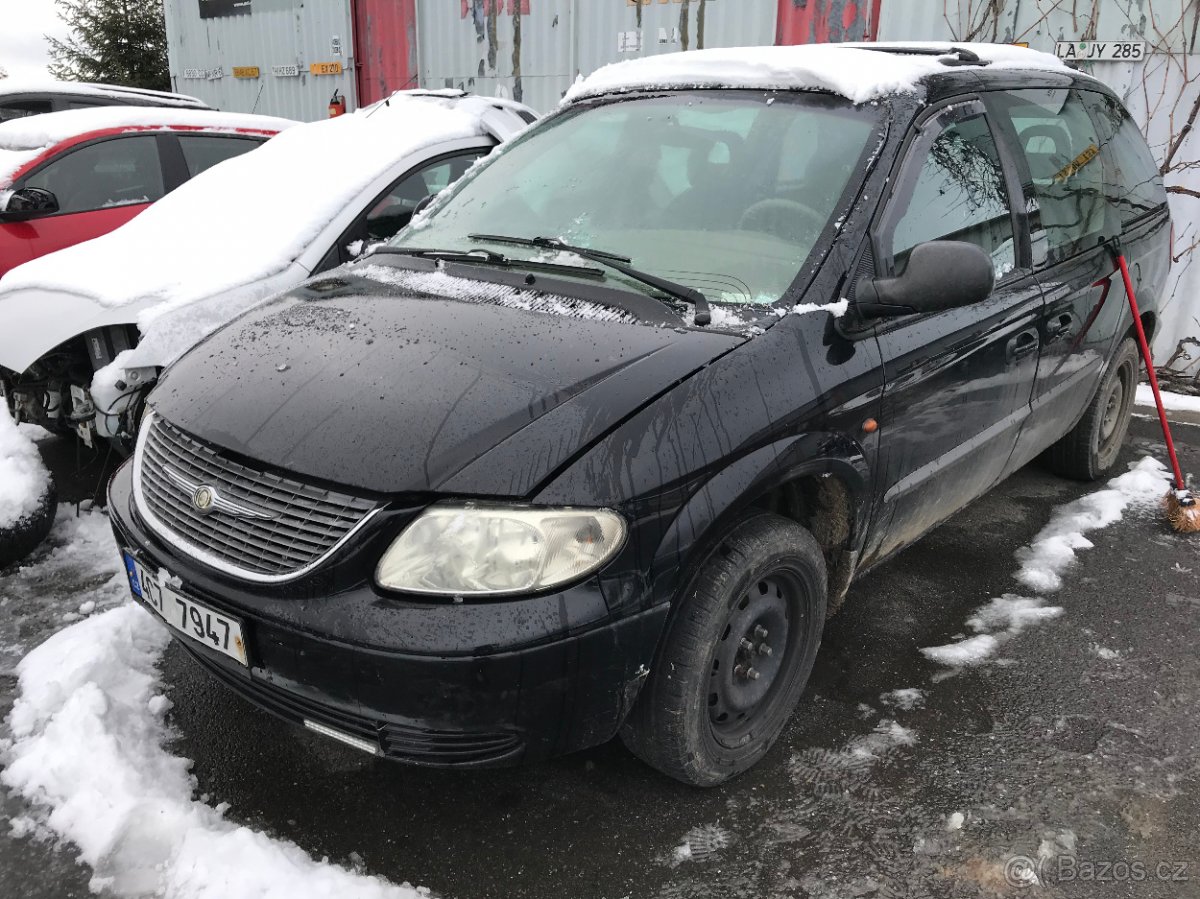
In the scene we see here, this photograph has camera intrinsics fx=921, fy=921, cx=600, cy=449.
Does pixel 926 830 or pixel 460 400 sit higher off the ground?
pixel 460 400

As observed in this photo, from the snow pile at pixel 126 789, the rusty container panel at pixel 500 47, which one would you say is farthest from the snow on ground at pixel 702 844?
the rusty container panel at pixel 500 47

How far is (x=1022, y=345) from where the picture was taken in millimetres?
3117

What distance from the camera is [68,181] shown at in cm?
582

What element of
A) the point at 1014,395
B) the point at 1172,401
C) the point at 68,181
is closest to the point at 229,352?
the point at 1014,395

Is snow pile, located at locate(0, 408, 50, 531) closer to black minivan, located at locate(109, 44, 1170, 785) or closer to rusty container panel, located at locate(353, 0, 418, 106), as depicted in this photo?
black minivan, located at locate(109, 44, 1170, 785)

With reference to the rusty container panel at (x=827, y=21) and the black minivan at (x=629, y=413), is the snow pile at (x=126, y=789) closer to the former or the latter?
the black minivan at (x=629, y=413)

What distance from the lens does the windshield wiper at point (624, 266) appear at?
2.34m

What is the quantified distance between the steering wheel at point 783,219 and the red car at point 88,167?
15.9ft

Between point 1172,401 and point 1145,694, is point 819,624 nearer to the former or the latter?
point 1145,694

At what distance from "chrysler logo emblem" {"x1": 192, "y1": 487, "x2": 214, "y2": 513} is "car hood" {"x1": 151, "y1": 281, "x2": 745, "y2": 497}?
0.11 meters

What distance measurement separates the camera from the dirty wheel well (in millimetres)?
2461

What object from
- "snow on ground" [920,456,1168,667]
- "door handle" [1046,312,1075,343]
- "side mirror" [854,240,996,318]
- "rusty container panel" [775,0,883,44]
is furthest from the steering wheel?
"rusty container panel" [775,0,883,44]

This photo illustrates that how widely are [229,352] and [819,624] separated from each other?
1755mm

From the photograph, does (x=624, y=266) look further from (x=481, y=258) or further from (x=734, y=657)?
(x=734, y=657)
